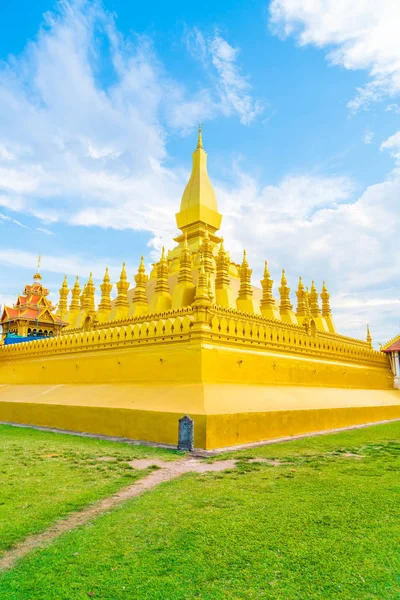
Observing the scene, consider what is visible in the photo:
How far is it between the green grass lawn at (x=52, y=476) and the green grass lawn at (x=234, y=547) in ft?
1.92

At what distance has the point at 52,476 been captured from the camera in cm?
598

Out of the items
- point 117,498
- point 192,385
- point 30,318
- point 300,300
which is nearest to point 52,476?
point 117,498

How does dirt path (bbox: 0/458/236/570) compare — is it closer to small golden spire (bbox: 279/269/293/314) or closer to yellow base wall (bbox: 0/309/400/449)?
yellow base wall (bbox: 0/309/400/449)

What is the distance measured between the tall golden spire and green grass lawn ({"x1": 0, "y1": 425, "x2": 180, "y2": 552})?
14.4 metres

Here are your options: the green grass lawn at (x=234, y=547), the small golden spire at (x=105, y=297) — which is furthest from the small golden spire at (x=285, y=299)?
the green grass lawn at (x=234, y=547)

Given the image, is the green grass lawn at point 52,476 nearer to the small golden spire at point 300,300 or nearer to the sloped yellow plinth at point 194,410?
the sloped yellow plinth at point 194,410

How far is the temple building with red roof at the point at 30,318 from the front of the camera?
31047 mm

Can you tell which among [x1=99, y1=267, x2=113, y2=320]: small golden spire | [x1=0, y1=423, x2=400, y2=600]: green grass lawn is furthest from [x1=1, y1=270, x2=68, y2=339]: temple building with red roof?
[x1=0, y1=423, x2=400, y2=600]: green grass lawn

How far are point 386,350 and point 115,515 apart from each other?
19.3 metres

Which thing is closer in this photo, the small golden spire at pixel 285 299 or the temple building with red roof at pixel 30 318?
the small golden spire at pixel 285 299

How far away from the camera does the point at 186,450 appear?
7.70m

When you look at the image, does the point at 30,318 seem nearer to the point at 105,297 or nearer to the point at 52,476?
the point at 105,297

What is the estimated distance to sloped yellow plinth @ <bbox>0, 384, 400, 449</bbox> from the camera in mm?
8422

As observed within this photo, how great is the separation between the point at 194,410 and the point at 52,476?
10.3 feet
